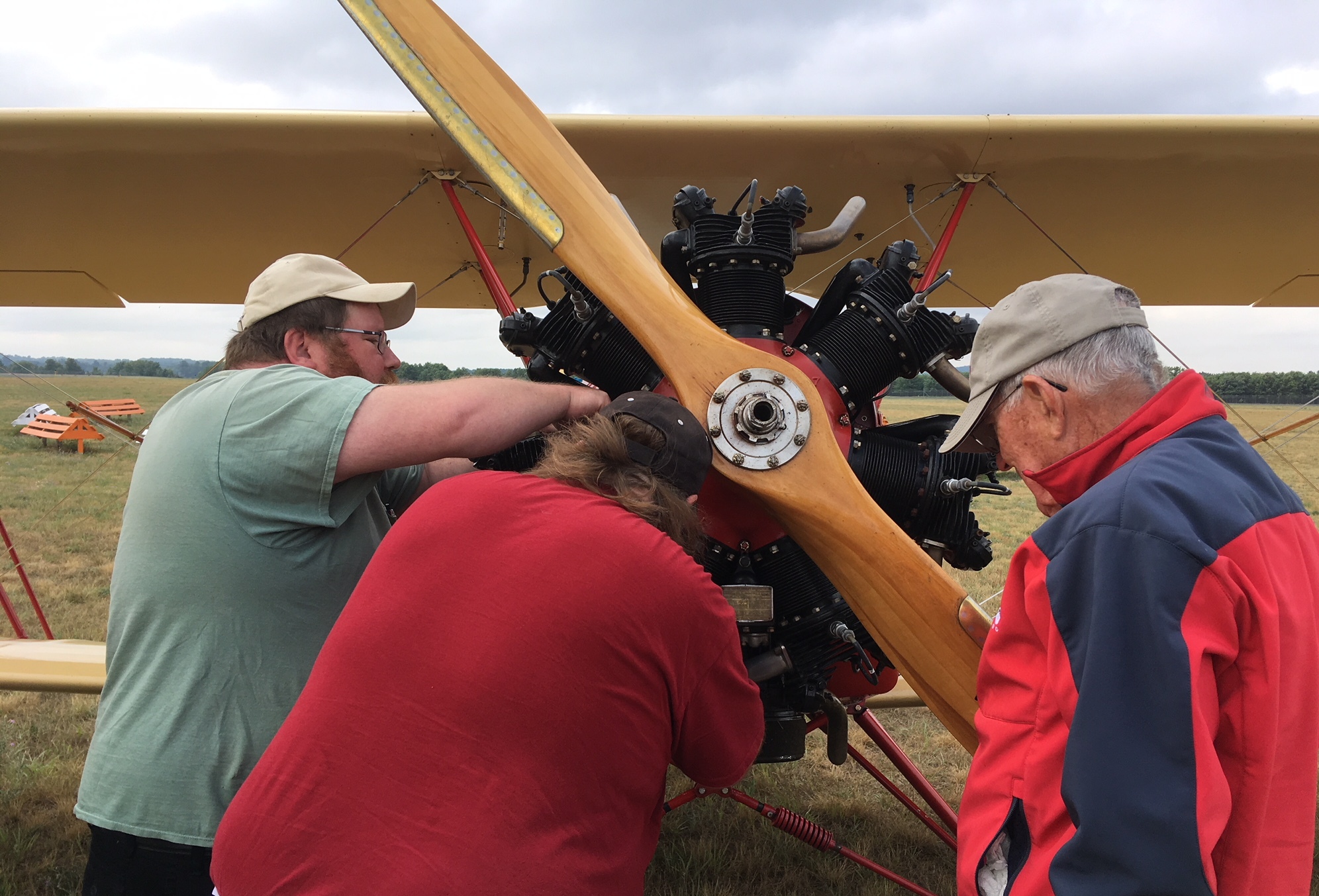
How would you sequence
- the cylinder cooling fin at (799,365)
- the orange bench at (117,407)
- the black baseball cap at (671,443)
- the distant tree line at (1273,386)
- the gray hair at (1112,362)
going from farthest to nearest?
the distant tree line at (1273,386) < the orange bench at (117,407) < the cylinder cooling fin at (799,365) < the black baseball cap at (671,443) < the gray hair at (1112,362)

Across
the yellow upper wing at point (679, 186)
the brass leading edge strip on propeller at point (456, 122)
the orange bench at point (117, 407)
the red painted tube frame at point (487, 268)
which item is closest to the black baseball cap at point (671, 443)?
the brass leading edge strip on propeller at point (456, 122)

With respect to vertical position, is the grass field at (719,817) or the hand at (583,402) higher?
the hand at (583,402)

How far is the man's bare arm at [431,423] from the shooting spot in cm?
186

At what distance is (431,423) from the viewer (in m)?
1.88

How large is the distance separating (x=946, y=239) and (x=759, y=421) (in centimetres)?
171

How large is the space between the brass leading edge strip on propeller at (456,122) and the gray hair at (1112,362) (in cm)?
156

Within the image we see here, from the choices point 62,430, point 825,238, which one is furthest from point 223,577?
point 62,430

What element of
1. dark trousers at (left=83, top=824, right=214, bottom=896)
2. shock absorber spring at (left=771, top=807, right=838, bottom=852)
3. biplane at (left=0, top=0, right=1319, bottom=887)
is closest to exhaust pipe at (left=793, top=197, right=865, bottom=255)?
biplane at (left=0, top=0, right=1319, bottom=887)

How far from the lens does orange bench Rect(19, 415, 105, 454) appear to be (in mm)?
19062

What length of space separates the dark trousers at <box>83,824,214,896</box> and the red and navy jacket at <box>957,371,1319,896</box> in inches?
68.7

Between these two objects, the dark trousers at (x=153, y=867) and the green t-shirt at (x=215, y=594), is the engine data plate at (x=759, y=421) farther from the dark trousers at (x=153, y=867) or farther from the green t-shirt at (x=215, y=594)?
the dark trousers at (x=153, y=867)

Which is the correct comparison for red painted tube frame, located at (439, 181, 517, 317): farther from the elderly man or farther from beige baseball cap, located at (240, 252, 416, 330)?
the elderly man

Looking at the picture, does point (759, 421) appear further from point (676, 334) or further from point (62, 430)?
point (62, 430)

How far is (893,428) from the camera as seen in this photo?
2.87m
